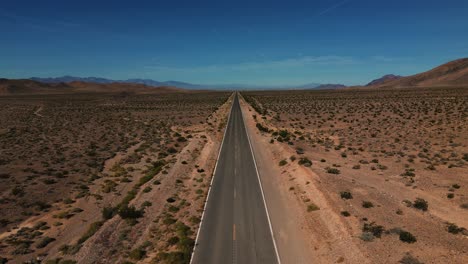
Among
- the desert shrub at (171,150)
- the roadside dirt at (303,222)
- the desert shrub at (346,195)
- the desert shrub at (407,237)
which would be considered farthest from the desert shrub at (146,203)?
the desert shrub at (171,150)

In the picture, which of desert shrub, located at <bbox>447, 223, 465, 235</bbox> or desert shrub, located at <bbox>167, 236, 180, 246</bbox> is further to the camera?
desert shrub, located at <bbox>167, 236, 180, 246</bbox>

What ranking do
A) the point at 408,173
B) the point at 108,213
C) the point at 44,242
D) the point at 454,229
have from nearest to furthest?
the point at 454,229 → the point at 44,242 → the point at 108,213 → the point at 408,173

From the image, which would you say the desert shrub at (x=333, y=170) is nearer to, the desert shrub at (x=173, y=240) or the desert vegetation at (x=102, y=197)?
the desert vegetation at (x=102, y=197)

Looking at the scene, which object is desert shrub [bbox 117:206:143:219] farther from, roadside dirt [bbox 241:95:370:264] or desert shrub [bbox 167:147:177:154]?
desert shrub [bbox 167:147:177:154]

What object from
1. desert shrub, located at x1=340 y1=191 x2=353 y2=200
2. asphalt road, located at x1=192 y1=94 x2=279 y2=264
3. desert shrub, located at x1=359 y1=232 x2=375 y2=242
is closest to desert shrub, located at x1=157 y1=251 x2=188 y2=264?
asphalt road, located at x1=192 y1=94 x2=279 y2=264

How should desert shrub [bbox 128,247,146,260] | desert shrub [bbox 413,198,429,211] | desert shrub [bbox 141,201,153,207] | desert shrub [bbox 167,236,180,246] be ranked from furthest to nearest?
desert shrub [bbox 141,201,153,207] → desert shrub [bbox 413,198,429,211] → desert shrub [bbox 167,236,180,246] → desert shrub [bbox 128,247,146,260]

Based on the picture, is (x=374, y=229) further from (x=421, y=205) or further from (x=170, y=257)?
(x=170, y=257)

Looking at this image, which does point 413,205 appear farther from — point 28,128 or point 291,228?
point 28,128

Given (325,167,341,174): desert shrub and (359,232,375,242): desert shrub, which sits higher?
(325,167,341,174): desert shrub

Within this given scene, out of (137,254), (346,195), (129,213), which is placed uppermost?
(346,195)

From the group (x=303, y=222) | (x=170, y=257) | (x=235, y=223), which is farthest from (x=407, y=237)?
(x=170, y=257)
